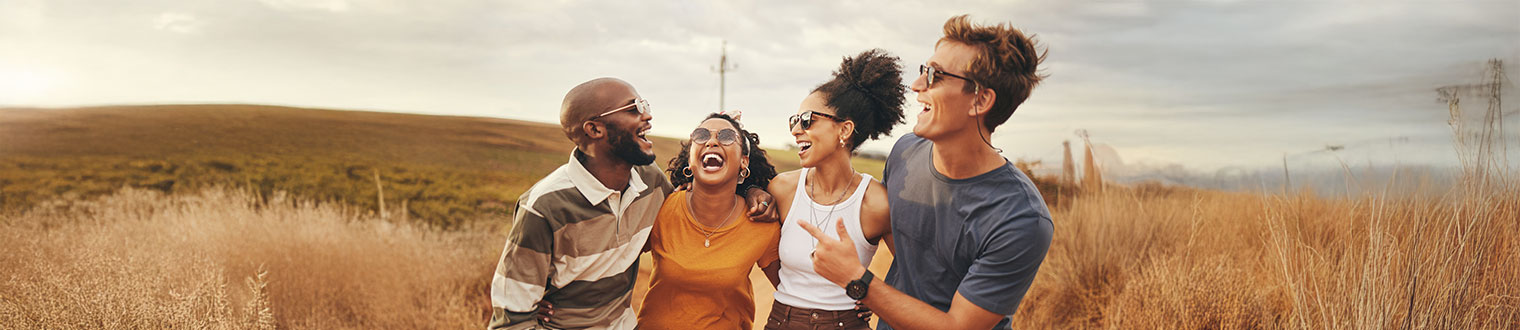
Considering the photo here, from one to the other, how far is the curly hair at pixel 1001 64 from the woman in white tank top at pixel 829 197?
750 mm

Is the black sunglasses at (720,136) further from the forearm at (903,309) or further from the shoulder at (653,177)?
the forearm at (903,309)

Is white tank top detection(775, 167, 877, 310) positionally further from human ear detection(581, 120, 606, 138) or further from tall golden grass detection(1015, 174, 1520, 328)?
tall golden grass detection(1015, 174, 1520, 328)

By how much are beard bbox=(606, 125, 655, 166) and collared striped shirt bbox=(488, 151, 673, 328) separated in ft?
0.55

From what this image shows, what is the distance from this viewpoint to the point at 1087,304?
23.2 ft

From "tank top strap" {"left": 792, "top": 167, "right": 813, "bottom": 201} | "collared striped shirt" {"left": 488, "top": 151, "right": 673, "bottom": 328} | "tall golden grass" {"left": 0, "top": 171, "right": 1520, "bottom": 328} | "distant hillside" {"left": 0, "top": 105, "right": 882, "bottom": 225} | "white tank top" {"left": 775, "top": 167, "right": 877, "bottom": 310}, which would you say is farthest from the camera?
"distant hillside" {"left": 0, "top": 105, "right": 882, "bottom": 225}

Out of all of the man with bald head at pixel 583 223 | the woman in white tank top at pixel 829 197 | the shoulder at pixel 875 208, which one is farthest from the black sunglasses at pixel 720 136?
the shoulder at pixel 875 208

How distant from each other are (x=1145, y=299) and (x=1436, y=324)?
6.47ft

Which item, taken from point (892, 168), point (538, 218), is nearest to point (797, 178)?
point (892, 168)

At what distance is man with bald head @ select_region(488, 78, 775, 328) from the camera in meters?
3.18

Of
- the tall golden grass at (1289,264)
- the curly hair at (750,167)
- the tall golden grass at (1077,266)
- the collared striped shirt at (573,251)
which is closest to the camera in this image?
the collared striped shirt at (573,251)

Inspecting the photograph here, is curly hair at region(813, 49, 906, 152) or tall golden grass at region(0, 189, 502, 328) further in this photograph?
tall golden grass at region(0, 189, 502, 328)

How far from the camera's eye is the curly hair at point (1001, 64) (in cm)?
292

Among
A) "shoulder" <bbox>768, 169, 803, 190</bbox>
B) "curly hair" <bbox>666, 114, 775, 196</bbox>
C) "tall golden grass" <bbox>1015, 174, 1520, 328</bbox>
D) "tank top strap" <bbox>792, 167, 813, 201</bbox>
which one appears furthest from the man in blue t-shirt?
"tall golden grass" <bbox>1015, 174, 1520, 328</bbox>

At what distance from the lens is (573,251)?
3311 mm
